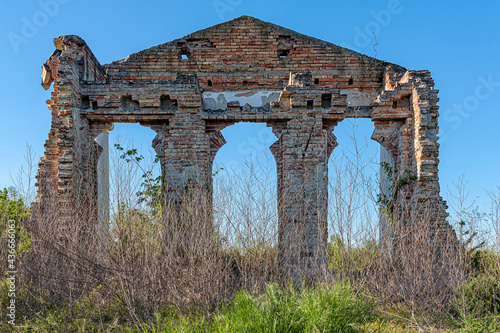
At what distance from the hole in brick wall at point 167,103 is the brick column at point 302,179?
2.27 meters

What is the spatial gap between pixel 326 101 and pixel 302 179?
1883 mm

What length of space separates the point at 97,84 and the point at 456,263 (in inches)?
325

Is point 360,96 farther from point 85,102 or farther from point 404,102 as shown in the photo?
point 85,102

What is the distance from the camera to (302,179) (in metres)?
8.63

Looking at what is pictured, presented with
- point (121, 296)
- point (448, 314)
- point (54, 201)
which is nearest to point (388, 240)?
point (448, 314)

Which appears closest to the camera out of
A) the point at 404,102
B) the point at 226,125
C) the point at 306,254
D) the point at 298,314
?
the point at 298,314

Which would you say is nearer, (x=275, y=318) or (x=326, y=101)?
(x=275, y=318)

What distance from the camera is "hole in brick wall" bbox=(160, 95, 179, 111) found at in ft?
29.2

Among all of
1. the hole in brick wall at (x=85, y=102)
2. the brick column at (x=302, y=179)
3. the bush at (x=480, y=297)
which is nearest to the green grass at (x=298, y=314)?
the bush at (x=480, y=297)

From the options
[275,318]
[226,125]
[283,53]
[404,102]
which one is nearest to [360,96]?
[404,102]

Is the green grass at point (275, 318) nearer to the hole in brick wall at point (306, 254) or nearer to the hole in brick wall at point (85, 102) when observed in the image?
the hole in brick wall at point (306, 254)

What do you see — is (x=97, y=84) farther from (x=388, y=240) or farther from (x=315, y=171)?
(x=388, y=240)

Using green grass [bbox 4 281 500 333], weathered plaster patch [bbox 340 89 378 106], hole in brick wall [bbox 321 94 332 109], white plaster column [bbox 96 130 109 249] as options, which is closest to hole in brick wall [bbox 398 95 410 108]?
weathered plaster patch [bbox 340 89 378 106]

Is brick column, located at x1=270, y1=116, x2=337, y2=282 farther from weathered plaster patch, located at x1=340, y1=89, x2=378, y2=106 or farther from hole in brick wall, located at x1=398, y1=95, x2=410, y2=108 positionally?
weathered plaster patch, located at x1=340, y1=89, x2=378, y2=106
